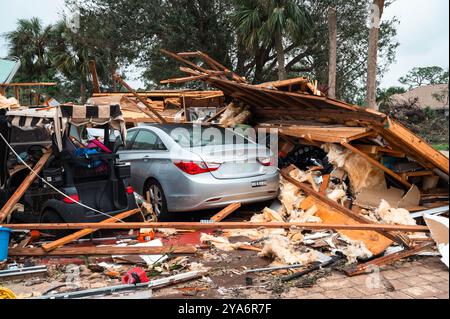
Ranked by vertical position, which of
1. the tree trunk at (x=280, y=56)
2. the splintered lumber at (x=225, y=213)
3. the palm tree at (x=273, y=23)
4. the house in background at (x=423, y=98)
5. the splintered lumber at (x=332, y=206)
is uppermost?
the palm tree at (x=273, y=23)

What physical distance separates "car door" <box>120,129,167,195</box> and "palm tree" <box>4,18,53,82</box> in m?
26.3

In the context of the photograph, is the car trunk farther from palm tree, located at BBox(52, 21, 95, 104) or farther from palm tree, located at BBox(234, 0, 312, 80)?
palm tree, located at BBox(52, 21, 95, 104)

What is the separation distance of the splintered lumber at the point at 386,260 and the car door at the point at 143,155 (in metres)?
3.64

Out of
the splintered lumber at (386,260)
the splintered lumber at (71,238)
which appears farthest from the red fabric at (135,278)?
the splintered lumber at (386,260)

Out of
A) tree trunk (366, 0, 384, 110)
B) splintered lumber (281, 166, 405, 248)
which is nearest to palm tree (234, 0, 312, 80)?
tree trunk (366, 0, 384, 110)

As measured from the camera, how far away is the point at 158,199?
7.13 meters

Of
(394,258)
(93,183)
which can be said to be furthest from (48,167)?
(394,258)

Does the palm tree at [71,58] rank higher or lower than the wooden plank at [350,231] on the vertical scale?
higher

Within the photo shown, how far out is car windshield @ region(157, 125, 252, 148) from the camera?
7.06 metres

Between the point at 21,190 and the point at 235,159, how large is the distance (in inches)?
119

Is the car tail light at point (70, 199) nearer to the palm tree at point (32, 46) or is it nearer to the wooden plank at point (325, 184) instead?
the wooden plank at point (325, 184)

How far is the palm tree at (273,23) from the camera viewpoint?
1847 centimetres
